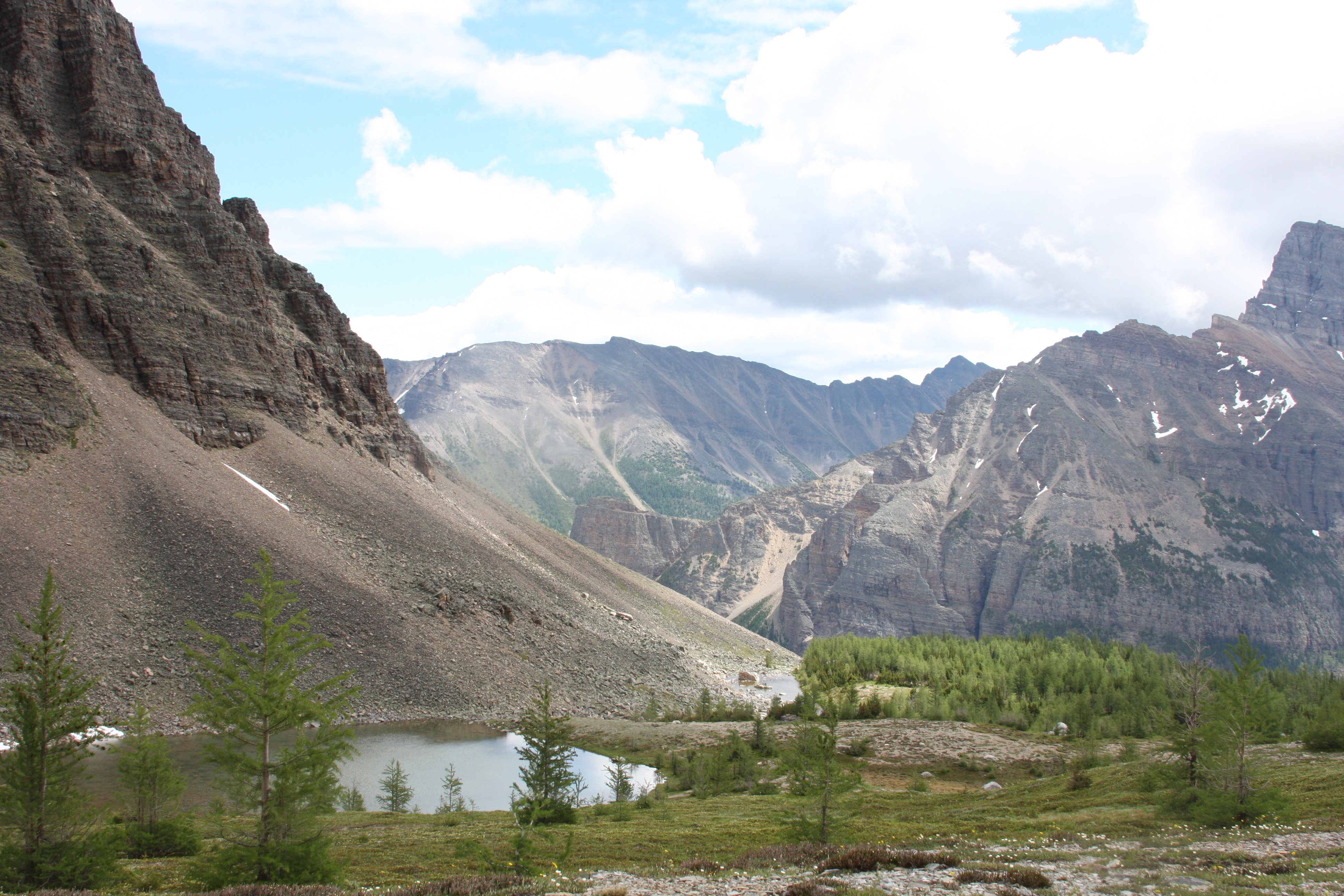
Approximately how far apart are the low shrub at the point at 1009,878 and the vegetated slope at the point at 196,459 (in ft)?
231

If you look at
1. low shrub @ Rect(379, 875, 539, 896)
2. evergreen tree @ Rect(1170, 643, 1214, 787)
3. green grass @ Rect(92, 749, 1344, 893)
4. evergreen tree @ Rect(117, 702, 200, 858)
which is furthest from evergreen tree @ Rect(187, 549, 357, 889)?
evergreen tree @ Rect(1170, 643, 1214, 787)

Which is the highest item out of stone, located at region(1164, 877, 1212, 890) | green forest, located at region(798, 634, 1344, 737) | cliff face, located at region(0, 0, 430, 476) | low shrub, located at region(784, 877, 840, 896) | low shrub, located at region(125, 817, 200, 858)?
cliff face, located at region(0, 0, 430, 476)

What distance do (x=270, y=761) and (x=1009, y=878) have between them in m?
22.9

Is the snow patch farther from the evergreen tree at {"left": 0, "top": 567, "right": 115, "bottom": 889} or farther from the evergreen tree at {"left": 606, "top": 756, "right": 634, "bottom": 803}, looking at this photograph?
the evergreen tree at {"left": 0, "top": 567, "right": 115, "bottom": 889}

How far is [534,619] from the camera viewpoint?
374ft

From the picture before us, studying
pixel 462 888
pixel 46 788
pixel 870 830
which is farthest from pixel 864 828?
pixel 46 788

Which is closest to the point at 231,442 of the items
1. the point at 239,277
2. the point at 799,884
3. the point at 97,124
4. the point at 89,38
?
the point at 239,277

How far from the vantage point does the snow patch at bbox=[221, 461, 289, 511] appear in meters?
106

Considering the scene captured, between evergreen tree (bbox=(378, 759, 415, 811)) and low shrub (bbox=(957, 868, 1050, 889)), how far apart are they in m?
Result: 43.7

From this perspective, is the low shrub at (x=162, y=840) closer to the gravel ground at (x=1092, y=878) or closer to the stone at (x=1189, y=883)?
the gravel ground at (x=1092, y=878)

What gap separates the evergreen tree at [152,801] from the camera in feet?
119

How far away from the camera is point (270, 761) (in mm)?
28312

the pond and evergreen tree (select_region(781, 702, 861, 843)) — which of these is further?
the pond

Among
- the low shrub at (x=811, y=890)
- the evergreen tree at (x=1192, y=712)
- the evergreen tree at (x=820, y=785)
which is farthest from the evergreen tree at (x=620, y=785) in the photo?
the evergreen tree at (x=1192, y=712)
